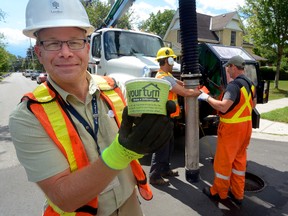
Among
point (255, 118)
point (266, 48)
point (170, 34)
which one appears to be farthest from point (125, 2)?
point (170, 34)

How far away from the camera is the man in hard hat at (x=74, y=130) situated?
3.63 ft

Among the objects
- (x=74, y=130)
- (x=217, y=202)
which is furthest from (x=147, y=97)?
(x=217, y=202)

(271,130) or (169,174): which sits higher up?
(169,174)

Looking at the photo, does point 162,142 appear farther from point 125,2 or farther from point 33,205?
point 125,2

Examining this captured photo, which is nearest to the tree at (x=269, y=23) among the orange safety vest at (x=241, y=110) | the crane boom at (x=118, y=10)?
the crane boom at (x=118, y=10)

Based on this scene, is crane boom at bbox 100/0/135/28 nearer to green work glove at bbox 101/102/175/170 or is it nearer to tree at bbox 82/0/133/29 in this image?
green work glove at bbox 101/102/175/170

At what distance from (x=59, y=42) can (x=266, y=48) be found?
57.4 ft

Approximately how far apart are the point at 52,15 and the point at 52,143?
68 cm

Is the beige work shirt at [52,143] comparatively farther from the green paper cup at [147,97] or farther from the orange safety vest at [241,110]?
the orange safety vest at [241,110]

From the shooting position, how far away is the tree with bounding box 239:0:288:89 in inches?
577

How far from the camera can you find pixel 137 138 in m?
1.05

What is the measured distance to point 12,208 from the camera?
349 cm

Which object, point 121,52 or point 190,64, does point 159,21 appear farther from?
point 190,64

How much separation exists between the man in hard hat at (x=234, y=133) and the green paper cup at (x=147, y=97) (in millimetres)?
2526
